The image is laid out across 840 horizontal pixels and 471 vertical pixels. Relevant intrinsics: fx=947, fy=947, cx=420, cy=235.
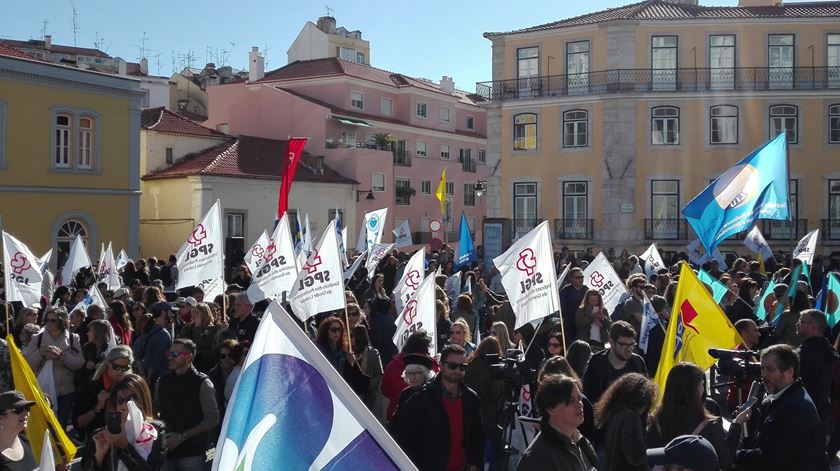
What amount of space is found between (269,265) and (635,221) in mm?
Answer: 26253

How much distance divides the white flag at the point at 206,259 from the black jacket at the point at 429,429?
7.43 meters

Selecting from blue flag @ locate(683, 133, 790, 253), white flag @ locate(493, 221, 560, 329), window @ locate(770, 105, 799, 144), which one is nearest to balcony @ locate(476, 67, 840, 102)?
window @ locate(770, 105, 799, 144)

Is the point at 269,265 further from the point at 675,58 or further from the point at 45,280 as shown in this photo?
the point at 675,58

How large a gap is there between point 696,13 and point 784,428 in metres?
35.2

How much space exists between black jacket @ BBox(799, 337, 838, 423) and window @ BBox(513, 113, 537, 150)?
32.1 meters

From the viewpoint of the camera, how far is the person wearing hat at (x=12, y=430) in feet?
17.4

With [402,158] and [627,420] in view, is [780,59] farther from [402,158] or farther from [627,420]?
[627,420]

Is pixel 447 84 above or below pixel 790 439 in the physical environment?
above


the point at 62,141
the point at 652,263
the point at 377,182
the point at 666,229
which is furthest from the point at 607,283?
the point at 377,182

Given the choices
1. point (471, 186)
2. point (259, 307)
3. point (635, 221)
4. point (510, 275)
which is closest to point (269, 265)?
point (259, 307)

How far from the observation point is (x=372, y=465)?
11.0 ft

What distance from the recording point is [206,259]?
1360 cm

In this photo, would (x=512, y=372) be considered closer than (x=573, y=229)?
Yes

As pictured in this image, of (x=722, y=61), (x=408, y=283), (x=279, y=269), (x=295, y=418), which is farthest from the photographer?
(x=722, y=61)
